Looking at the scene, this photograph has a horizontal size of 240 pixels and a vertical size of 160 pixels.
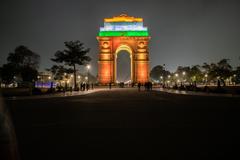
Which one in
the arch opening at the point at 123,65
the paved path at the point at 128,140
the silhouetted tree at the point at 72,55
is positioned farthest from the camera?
the arch opening at the point at 123,65

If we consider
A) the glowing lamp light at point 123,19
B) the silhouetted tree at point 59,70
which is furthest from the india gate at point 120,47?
the silhouetted tree at point 59,70

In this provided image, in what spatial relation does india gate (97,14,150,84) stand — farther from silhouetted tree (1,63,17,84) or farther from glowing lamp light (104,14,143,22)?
silhouetted tree (1,63,17,84)

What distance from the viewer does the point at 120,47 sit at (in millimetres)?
85000

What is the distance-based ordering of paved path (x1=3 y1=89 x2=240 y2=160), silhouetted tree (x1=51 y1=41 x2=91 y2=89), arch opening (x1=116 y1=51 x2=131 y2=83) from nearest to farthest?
paved path (x1=3 y1=89 x2=240 y2=160) < silhouetted tree (x1=51 y1=41 x2=91 y2=89) < arch opening (x1=116 y1=51 x2=131 y2=83)

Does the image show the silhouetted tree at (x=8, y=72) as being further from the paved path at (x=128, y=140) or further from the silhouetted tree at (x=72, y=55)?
the paved path at (x=128, y=140)

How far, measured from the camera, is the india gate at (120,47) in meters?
81.9

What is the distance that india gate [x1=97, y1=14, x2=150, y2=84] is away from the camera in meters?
81.9

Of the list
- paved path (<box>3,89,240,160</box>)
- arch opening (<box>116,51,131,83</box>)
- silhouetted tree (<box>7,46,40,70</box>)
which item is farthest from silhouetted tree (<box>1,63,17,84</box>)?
paved path (<box>3,89,240,160</box>)

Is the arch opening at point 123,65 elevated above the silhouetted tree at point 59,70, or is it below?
above

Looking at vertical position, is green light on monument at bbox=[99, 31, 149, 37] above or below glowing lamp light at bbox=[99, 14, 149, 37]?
below

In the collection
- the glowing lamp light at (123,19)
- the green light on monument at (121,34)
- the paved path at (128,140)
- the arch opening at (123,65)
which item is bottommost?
the paved path at (128,140)

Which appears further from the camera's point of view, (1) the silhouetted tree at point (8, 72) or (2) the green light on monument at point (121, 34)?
(2) the green light on monument at point (121, 34)

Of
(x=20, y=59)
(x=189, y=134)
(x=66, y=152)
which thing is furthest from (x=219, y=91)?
(x=20, y=59)

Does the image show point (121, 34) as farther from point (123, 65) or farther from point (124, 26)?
point (123, 65)
